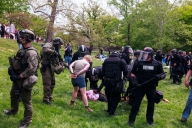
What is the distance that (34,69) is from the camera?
439 cm

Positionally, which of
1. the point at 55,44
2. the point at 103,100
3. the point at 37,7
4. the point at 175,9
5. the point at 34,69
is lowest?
the point at 103,100

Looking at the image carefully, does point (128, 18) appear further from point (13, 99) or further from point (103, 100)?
point (13, 99)

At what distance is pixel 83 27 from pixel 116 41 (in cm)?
1721

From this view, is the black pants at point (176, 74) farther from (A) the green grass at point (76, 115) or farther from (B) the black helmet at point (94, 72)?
(B) the black helmet at point (94, 72)

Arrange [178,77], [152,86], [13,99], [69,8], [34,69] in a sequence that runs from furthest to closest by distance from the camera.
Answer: [69,8] → [178,77] → [152,86] → [13,99] → [34,69]

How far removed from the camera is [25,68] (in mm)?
4480

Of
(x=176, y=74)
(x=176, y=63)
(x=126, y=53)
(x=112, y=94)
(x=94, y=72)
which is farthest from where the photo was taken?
(x=176, y=74)

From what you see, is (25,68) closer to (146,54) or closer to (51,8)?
(146,54)

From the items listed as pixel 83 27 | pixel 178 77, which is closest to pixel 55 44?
pixel 178 77

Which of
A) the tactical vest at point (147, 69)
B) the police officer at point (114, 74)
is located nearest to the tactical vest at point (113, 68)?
the police officer at point (114, 74)

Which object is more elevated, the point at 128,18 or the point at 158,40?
the point at 128,18

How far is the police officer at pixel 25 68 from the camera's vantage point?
433cm

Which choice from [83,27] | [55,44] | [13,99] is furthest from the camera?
[83,27]

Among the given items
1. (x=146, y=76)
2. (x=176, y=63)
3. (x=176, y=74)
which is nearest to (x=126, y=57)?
(x=146, y=76)
